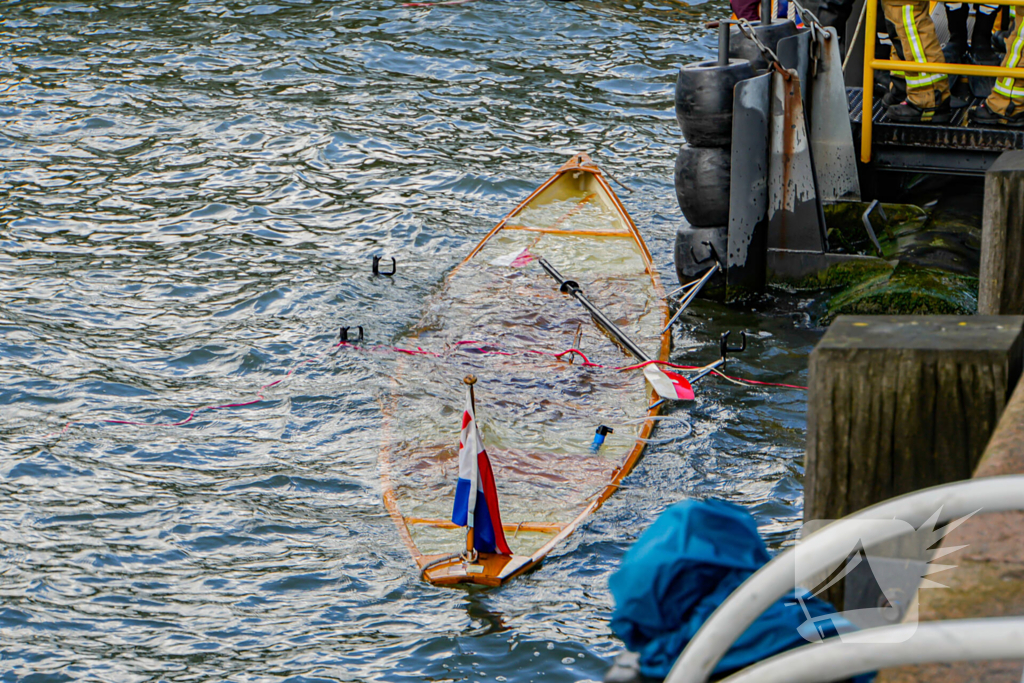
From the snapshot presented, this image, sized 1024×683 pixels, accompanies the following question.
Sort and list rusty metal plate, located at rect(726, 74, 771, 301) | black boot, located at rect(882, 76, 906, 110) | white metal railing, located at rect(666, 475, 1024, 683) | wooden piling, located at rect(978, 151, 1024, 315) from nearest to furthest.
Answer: white metal railing, located at rect(666, 475, 1024, 683)
wooden piling, located at rect(978, 151, 1024, 315)
rusty metal plate, located at rect(726, 74, 771, 301)
black boot, located at rect(882, 76, 906, 110)

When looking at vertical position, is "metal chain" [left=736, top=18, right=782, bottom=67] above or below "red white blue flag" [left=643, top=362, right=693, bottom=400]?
above

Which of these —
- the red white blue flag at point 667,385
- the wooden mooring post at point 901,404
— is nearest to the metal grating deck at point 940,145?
the red white blue flag at point 667,385

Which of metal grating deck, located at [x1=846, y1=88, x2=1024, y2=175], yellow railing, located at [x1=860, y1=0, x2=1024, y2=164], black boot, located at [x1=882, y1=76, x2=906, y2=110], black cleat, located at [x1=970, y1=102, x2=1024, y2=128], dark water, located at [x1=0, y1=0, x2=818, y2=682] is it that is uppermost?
yellow railing, located at [x1=860, y1=0, x2=1024, y2=164]

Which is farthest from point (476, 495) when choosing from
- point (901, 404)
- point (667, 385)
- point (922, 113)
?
point (922, 113)

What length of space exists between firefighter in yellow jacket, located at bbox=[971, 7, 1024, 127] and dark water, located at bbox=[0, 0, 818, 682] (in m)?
2.00

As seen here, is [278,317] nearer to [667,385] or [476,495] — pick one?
[667,385]

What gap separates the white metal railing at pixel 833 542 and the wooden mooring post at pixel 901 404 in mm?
587

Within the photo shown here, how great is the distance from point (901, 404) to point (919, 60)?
20.9 ft

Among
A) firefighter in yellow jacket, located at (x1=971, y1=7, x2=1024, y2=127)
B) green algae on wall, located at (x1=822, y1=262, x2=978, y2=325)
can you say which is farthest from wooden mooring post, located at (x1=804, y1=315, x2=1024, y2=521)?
firefighter in yellow jacket, located at (x1=971, y1=7, x2=1024, y2=127)

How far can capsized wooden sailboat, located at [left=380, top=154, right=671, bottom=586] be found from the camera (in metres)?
5.56

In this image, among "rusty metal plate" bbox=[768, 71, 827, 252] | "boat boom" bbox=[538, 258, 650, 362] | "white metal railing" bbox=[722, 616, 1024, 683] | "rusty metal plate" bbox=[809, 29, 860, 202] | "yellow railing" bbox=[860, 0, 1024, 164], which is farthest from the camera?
"rusty metal plate" bbox=[809, 29, 860, 202]

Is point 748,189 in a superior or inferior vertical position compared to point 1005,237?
inferior

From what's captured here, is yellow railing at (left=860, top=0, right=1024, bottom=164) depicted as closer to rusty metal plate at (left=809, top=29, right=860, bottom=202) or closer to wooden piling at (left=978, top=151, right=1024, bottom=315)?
rusty metal plate at (left=809, top=29, right=860, bottom=202)

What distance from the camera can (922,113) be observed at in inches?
319
